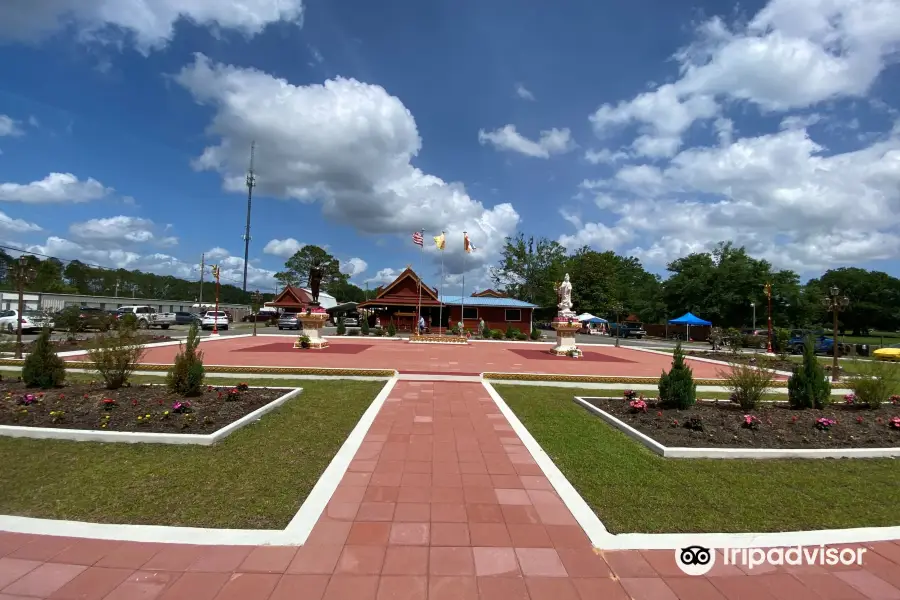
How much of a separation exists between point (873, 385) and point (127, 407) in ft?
44.0

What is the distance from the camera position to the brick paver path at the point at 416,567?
9.15 ft

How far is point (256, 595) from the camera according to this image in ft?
8.88

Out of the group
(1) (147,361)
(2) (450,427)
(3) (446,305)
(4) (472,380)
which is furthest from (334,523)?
(3) (446,305)

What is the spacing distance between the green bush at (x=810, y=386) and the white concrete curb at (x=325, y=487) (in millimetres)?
8006

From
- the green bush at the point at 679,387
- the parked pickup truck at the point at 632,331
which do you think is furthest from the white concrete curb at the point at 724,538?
the parked pickup truck at the point at 632,331

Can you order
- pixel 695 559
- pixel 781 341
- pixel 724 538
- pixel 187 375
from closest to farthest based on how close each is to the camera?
pixel 695 559, pixel 724 538, pixel 187 375, pixel 781 341

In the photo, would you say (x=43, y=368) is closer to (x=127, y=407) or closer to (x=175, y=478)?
(x=127, y=407)

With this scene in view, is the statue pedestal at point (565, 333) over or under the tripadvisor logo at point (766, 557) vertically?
over

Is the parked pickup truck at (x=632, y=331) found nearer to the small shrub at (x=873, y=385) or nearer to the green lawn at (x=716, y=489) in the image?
the small shrub at (x=873, y=385)

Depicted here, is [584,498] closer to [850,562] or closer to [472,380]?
[850,562]

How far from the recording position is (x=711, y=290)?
44.0 metres

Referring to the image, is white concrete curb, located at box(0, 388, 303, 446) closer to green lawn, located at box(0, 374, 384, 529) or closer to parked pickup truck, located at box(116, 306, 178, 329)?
green lawn, located at box(0, 374, 384, 529)

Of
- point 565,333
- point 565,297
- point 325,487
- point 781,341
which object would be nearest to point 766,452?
point 325,487

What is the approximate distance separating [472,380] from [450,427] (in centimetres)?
442
